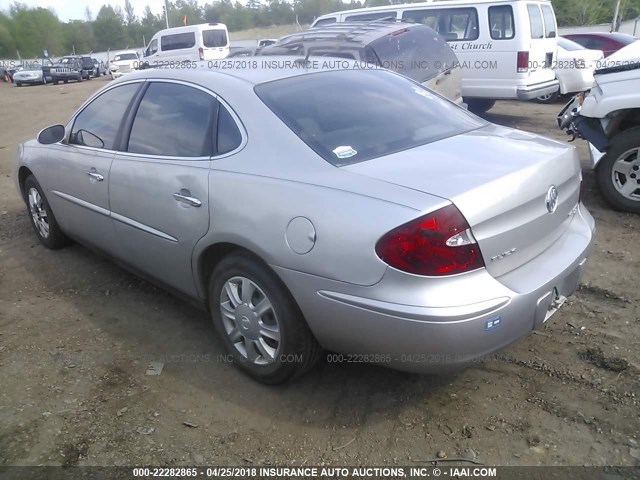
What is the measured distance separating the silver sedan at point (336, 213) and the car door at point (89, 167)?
0.03 meters

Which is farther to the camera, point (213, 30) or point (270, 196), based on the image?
point (213, 30)

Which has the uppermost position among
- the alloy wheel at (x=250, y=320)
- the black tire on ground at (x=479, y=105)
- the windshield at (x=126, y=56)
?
the windshield at (x=126, y=56)

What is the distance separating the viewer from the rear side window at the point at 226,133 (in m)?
2.89

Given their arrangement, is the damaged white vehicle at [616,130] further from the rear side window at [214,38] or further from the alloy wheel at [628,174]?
the rear side window at [214,38]

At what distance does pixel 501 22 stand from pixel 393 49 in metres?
3.52

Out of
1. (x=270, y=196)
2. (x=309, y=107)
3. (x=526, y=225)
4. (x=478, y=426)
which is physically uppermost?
(x=309, y=107)

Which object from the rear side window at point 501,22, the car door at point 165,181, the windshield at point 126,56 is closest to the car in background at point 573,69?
the rear side window at point 501,22

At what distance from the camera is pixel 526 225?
249cm

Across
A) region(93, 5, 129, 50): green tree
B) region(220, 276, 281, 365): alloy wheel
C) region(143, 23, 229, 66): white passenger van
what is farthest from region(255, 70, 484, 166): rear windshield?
region(93, 5, 129, 50): green tree

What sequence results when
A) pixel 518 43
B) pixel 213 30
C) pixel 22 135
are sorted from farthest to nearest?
1. pixel 213 30
2. pixel 22 135
3. pixel 518 43

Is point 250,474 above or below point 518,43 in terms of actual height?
below

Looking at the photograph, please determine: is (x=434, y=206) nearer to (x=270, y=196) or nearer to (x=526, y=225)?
(x=526, y=225)

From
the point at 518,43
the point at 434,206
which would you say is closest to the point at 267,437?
the point at 434,206

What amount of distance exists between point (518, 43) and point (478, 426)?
8044 millimetres
